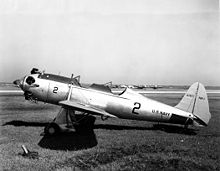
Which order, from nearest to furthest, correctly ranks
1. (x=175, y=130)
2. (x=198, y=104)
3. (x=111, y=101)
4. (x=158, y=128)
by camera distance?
1. (x=111, y=101)
2. (x=198, y=104)
3. (x=175, y=130)
4. (x=158, y=128)

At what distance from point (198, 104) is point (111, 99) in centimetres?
353

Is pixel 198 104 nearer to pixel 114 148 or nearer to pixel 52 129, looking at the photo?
pixel 114 148

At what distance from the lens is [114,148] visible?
24.8 ft

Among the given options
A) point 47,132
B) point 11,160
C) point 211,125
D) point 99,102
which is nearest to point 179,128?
point 211,125

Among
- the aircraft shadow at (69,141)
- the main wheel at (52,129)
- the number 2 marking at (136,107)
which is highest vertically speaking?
the number 2 marking at (136,107)

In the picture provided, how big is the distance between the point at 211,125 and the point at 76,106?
7.27 m

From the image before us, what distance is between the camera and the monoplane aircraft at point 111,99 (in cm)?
975

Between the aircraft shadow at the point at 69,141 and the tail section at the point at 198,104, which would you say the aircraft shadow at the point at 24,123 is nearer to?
the aircraft shadow at the point at 69,141

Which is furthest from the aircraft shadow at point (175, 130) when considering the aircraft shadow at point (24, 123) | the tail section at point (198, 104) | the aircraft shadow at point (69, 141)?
the aircraft shadow at point (24, 123)

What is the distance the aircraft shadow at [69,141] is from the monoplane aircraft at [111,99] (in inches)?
32.1

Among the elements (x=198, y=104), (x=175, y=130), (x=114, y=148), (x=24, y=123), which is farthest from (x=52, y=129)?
(x=198, y=104)

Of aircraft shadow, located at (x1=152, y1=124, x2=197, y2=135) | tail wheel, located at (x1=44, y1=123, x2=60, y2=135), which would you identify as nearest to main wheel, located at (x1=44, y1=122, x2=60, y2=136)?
tail wheel, located at (x1=44, y1=123, x2=60, y2=135)

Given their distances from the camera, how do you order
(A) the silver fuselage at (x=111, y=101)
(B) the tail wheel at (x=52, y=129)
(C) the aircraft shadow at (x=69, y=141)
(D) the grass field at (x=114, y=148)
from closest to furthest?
1. (D) the grass field at (x=114, y=148)
2. (C) the aircraft shadow at (x=69, y=141)
3. (B) the tail wheel at (x=52, y=129)
4. (A) the silver fuselage at (x=111, y=101)

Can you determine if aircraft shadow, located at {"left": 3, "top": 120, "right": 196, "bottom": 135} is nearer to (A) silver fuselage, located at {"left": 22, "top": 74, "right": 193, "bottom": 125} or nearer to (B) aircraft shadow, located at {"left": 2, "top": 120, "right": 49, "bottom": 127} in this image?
(B) aircraft shadow, located at {"left": 2, "top": 120, "right": 49, "bottom": 127}
